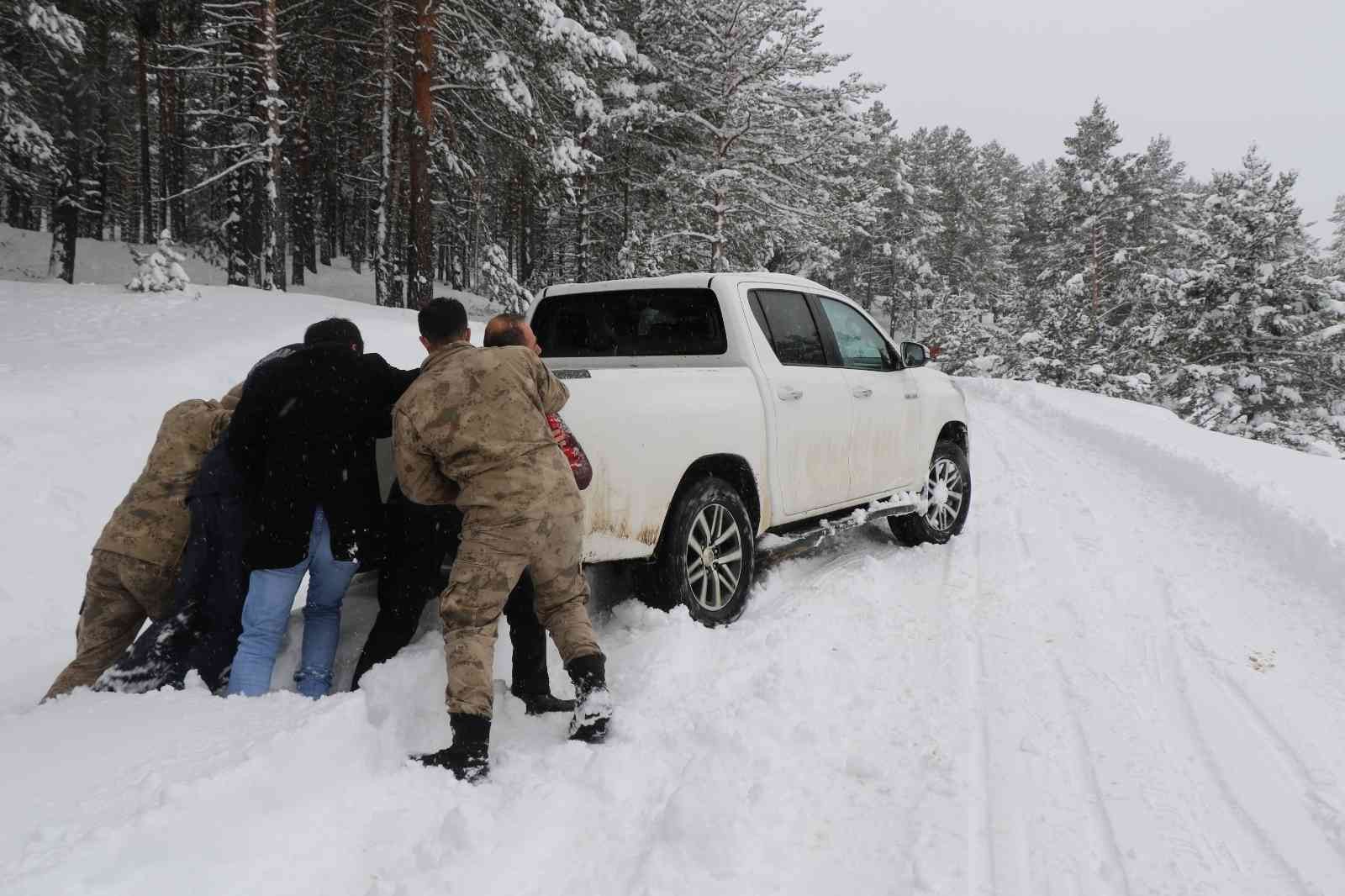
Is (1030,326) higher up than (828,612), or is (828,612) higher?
(1030,326)

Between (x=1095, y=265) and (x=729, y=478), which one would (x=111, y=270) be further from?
Result: (x=1095, y=265)

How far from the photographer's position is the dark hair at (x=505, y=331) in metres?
3.37

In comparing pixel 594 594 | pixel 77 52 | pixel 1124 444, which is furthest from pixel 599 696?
pixel 77 52

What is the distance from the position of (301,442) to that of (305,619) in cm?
89

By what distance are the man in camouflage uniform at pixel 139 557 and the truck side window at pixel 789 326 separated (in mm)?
3105

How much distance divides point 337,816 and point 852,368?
4.22 meters

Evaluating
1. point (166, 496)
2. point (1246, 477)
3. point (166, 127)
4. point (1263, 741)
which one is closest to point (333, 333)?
point (166, 496)

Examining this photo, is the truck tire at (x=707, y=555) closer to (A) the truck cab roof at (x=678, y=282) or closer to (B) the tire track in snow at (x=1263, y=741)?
(A) the truck cab roof at (x=678, y=282)

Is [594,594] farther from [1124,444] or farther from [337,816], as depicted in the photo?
[1124,444]

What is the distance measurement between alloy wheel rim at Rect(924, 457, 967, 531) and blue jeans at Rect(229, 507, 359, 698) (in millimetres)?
4448

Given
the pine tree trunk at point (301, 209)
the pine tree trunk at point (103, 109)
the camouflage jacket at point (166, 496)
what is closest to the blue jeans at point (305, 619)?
the camouflage jacket at point (166, 496)

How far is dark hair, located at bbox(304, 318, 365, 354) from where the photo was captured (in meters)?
3.59

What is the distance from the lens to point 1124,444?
1185cm

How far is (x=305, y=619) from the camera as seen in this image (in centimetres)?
371
